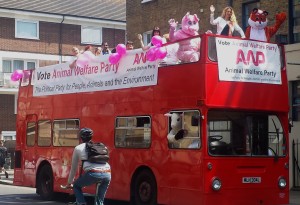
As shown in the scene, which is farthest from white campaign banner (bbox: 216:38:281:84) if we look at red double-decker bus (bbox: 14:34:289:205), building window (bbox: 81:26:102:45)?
building window (bbox: 81:26:102:45)

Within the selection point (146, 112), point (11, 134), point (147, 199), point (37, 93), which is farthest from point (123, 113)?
point (11, 134)

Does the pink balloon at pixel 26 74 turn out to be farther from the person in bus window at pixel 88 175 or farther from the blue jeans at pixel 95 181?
the blue jeans at pixel 95 181

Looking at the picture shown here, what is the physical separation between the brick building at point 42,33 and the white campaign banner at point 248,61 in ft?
100

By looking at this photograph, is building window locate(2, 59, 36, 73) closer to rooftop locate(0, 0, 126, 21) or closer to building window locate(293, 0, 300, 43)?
rooftop locate(0, 0, 126, 21)

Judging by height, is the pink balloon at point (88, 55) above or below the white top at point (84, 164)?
above

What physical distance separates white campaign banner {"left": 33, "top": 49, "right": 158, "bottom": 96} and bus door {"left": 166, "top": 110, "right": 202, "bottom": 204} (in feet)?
4.22

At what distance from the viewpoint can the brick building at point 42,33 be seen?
41.4 m

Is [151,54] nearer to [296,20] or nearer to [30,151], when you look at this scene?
[30,151]

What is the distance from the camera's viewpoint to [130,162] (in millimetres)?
13414

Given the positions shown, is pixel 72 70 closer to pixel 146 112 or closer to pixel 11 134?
pixel 146 112

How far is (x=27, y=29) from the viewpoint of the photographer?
4238 cm

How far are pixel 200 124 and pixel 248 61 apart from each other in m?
1.74

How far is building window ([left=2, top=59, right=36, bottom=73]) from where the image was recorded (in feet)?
136

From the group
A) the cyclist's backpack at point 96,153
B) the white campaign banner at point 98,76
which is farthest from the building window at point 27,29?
the cyclist's backpack at point 96,153
